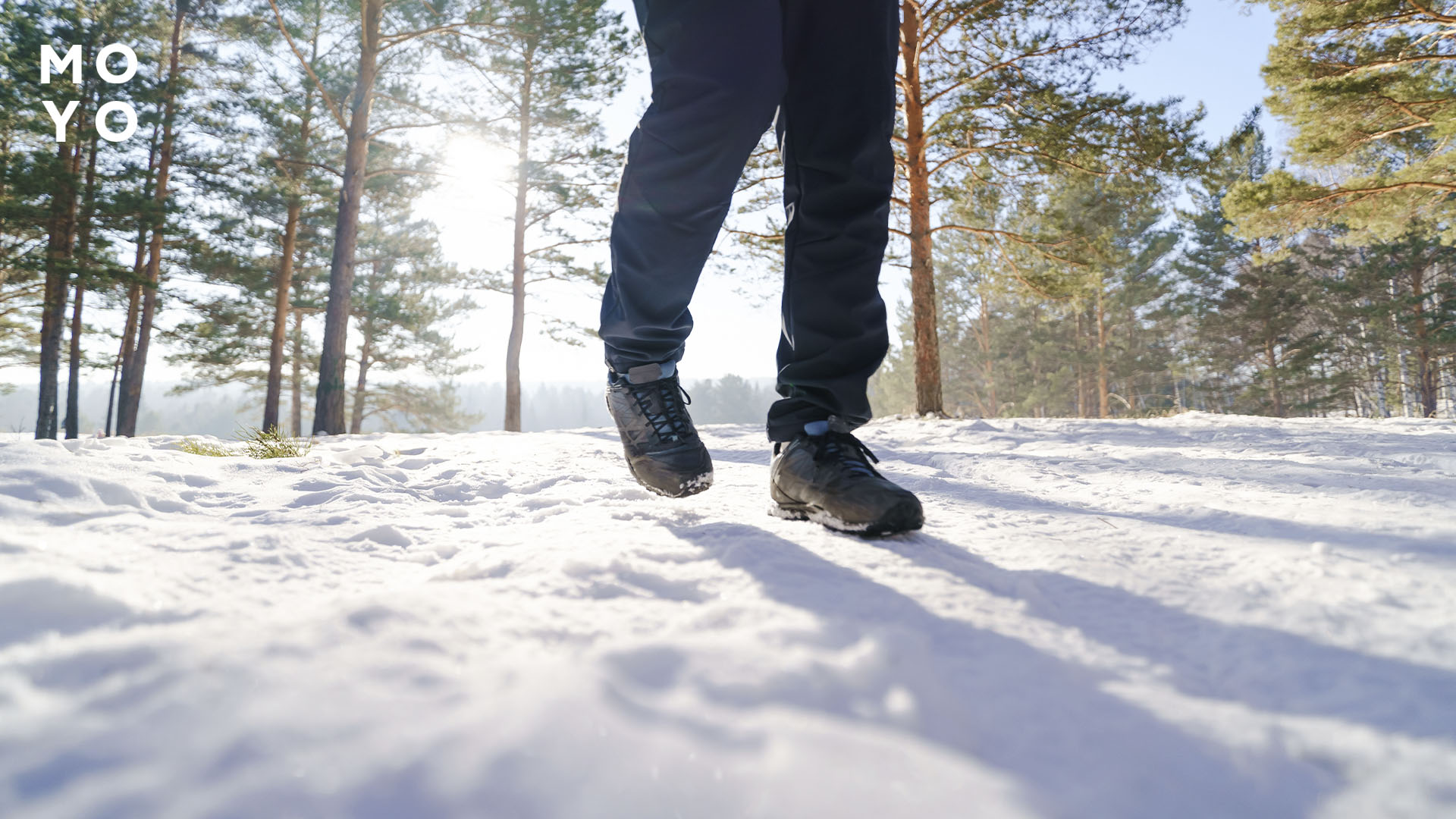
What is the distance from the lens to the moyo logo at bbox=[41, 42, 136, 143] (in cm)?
996

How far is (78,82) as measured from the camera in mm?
10336

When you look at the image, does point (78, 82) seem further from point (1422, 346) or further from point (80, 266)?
point (1422, 346)

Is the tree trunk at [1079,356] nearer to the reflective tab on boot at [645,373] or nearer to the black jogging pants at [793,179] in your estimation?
the black jogging pants at [793,179]

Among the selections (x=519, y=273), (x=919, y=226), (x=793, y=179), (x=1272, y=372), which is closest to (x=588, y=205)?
(x=519, y=273)

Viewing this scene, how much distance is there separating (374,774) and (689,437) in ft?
2.69

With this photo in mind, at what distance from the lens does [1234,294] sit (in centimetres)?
1708

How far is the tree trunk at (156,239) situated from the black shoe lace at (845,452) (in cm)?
1496

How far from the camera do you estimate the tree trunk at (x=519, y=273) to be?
10.8 m

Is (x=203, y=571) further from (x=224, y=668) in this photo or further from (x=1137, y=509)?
(x=1137, y=509)

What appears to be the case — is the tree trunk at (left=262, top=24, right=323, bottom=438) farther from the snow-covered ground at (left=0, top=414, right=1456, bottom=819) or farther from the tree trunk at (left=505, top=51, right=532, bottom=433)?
the snow-covered ground at (left=0, top=414, right=1456, bottom=819)

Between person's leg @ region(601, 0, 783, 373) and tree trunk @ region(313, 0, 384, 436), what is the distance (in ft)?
24.1

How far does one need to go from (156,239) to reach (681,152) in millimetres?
16094

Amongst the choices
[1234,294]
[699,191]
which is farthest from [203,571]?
[1234,294]

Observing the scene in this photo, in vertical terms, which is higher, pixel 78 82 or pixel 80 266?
pixel 78 82
